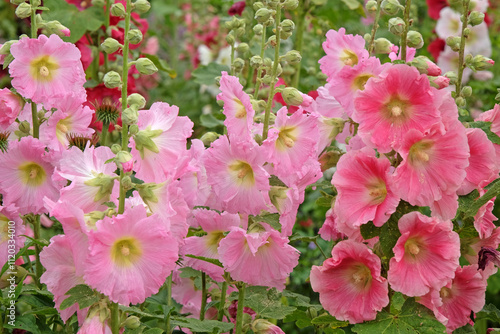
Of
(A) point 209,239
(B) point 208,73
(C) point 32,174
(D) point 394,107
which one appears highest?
(D) point 394,107

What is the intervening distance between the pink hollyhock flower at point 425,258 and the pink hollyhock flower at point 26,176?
662 mm

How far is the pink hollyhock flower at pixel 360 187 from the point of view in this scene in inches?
47.8

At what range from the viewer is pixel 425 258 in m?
1.25

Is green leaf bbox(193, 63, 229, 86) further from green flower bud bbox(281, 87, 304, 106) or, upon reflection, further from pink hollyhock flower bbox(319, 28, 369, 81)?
green flower bud bbox(281, 87, 304, 106)

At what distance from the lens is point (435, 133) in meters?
1.20

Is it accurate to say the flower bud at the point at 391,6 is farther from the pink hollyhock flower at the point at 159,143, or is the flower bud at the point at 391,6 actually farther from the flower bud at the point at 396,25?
the pink hollyhock flower at the point at 159,143

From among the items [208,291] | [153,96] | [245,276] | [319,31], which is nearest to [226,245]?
[245,276]

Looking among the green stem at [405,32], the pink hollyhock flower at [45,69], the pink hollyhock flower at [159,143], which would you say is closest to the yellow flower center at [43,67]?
the pink hollyhock flower at [45,69]

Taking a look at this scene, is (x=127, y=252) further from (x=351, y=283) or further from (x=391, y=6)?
(x=391, y=6)

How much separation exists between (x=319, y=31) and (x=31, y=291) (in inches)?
67.2

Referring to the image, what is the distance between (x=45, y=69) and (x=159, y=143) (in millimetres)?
306

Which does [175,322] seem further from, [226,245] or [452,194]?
[452,194]

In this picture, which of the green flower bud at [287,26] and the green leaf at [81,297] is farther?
the green flower bud at [287,26]

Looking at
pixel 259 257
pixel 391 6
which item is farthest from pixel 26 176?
pixel 391 6
